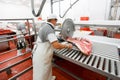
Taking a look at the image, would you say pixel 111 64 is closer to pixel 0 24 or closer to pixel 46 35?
pixel 46 35

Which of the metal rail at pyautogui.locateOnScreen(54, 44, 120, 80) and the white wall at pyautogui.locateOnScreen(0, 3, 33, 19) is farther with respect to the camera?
the white wall at pyautogui.locateOnScreen(0, 3, 33, 19)

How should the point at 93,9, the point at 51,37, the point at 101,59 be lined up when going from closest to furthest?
the point at 101,59, the point at 51,37, the point at 93,9

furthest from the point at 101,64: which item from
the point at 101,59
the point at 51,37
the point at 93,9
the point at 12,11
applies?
the point at 12,11

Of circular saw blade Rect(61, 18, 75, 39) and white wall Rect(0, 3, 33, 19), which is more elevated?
white wall Rect(0, 3, 33, 19)

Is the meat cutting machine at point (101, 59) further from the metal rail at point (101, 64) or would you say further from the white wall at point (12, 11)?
the white wall at point (12, 11)

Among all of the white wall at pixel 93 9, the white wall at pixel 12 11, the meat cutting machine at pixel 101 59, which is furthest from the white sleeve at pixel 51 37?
the white wall at pixel 12 11

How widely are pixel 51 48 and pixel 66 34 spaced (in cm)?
34

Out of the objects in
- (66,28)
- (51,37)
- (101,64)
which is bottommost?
(101,64)

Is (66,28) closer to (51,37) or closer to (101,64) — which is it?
(51,37)

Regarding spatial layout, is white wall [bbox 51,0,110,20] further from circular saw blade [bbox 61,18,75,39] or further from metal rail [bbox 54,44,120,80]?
metal rail [bbox 54,44,120,80]

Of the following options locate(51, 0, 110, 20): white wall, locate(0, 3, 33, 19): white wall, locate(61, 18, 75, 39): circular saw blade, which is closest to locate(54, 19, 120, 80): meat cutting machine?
locate(61, 18, 75, 39): circular saw blade

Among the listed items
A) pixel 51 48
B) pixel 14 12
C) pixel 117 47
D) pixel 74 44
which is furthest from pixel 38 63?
pixel 14 12

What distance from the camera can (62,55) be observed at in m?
1.33

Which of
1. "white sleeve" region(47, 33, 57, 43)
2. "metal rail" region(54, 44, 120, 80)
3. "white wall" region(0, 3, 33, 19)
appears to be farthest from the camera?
"white wall" region(0, 3, 33, 19)
